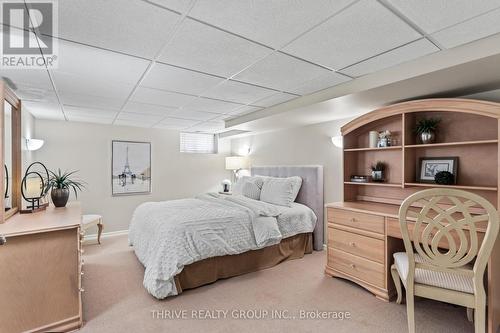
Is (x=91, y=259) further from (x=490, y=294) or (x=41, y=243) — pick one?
(x=490, y=294)

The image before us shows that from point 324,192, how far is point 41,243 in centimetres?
346

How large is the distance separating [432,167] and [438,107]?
2.17 ft

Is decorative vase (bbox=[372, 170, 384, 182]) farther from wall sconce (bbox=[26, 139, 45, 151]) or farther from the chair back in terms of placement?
wall sconce (bbox=[26, 139, 45, 151])

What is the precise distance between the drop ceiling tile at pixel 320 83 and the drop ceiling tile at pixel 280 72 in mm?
83

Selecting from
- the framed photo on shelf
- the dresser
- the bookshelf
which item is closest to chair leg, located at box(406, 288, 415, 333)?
the bookshelf

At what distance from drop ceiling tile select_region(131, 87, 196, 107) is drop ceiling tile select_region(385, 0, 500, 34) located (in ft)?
7.51

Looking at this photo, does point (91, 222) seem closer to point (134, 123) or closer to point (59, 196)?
point (59, 196)

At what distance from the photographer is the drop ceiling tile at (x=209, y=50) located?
5.37 ft

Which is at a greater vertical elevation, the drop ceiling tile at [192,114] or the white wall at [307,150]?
the drop ceiling tile at [192,114]

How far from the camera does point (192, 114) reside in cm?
400

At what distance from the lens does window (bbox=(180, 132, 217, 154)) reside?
5.81m

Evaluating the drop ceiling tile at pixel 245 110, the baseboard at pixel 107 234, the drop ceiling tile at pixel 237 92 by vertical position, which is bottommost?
the baseboard at pixel 107 234

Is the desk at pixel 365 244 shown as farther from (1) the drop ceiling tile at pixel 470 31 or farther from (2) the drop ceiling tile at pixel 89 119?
(2) the drop ceiling tile at pixel 89 119

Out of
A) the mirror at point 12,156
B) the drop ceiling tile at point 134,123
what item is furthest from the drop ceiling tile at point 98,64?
the drop ceiling tile at point 134,123
